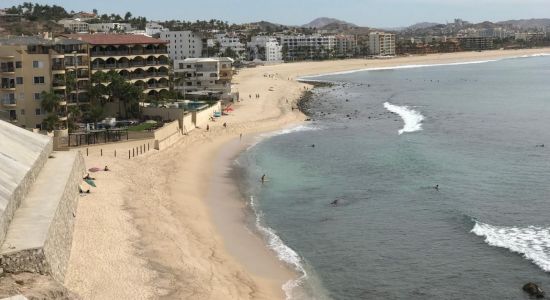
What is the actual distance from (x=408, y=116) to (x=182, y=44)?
7691 centimetres

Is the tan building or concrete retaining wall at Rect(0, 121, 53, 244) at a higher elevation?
the tan building

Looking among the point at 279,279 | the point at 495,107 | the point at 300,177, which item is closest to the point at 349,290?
the point at 279,279

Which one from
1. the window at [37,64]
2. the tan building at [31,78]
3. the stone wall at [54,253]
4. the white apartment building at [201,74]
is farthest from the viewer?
the white apartment building at [201,74]

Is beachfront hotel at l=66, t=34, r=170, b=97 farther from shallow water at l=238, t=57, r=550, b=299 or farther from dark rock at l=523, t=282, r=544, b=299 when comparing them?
dark rock at l=523, t=282, r=544, b=299

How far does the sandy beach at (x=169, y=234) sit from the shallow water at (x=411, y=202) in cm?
155

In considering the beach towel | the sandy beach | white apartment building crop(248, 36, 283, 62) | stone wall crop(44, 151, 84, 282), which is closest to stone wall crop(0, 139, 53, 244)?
stone wall crop(44, 151, 84, 282)

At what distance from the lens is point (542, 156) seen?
4522 cm

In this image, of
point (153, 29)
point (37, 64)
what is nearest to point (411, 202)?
point (37, 64)

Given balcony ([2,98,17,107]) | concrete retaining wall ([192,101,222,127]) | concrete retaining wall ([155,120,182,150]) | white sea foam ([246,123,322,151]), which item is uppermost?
balcony ([2,98,17,107])

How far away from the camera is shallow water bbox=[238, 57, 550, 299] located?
78.5 ft

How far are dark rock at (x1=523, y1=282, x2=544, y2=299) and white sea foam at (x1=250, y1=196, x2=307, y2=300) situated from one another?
753 centimetres

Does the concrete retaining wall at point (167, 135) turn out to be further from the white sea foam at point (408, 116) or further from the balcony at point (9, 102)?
the white sea foam at point (408, 116)

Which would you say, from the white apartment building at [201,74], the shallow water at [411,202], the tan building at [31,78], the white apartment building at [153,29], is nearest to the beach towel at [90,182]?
the shallow water at [411,202]

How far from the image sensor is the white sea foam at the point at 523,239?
25608 mm
